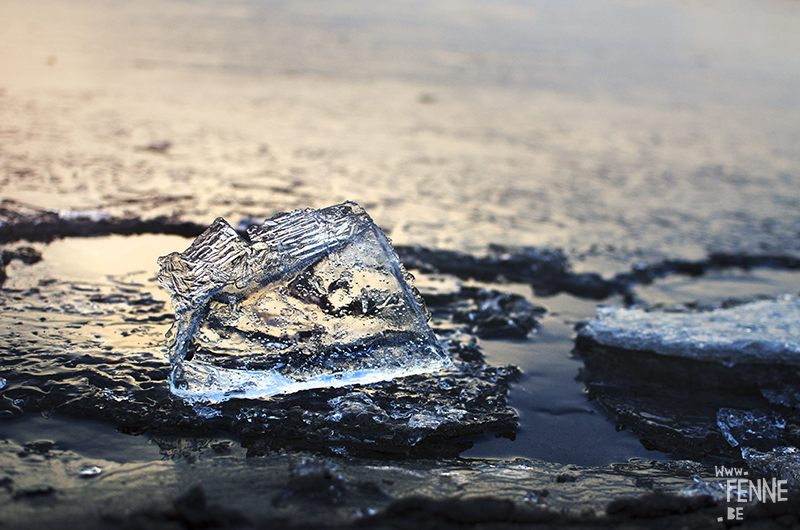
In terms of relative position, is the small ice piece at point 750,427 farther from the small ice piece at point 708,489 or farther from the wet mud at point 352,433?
the small ice piece at point 708,489

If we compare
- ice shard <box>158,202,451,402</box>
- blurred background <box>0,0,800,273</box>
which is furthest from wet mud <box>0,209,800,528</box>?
blurred background <box>0,0,800,273</box>

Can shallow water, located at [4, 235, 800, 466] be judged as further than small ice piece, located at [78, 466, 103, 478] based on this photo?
Yes

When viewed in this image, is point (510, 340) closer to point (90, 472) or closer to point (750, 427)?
point (750, 427)

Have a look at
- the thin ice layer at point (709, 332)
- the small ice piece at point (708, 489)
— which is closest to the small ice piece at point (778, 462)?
the small ice piece at point (708, 489)

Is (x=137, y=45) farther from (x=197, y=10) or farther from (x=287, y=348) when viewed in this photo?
(x=287, y=348)

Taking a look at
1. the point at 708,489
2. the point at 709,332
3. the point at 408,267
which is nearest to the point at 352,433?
the point at 708,489

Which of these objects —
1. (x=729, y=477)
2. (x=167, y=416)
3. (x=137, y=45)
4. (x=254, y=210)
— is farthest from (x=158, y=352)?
(x=137, y=45)

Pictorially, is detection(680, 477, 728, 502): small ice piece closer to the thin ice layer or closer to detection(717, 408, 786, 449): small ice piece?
detection(717, 408, 786, 449): small ice piece
